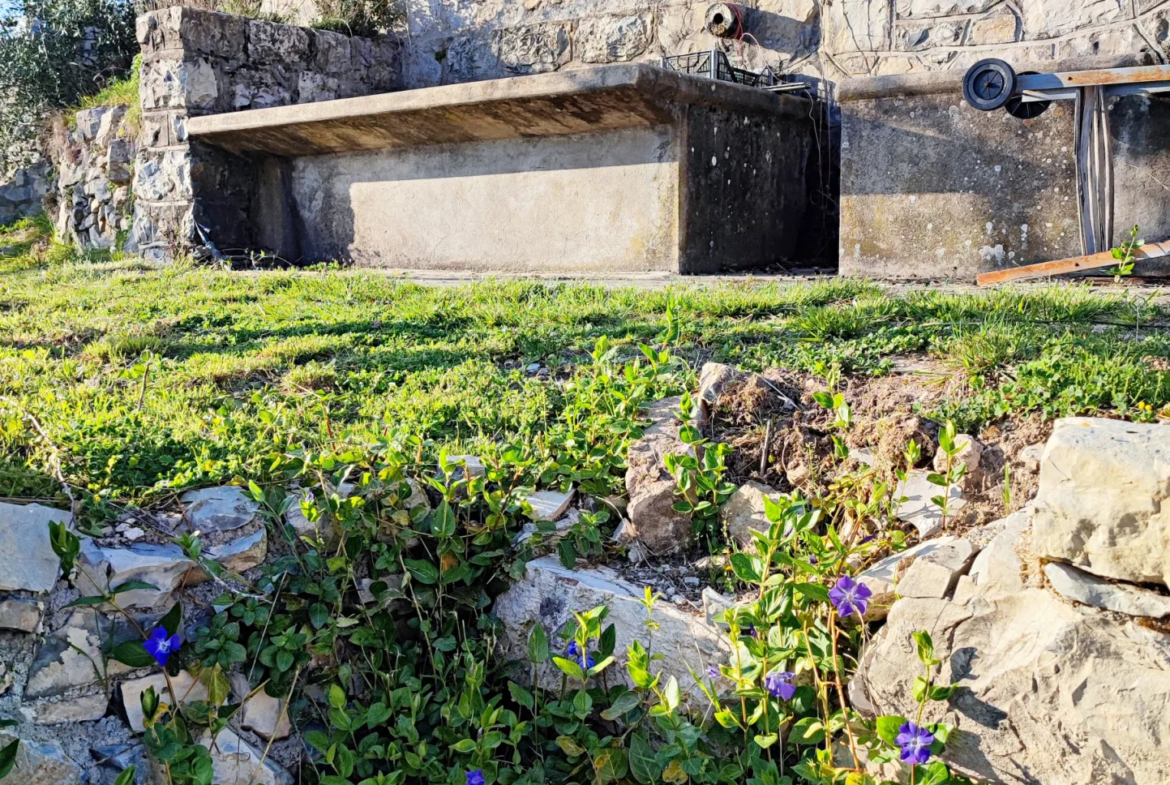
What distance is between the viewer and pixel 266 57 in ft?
21.7

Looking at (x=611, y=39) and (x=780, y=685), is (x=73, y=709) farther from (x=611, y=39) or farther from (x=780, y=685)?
(x=611, y=39)

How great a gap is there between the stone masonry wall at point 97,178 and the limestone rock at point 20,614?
5.49 metres

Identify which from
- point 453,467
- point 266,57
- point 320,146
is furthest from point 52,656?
point 266,57

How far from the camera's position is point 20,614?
77.0 inches

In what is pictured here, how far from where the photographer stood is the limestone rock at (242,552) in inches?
87.7

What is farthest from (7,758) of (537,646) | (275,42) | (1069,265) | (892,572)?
(275,42)

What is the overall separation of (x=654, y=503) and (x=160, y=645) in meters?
1.15

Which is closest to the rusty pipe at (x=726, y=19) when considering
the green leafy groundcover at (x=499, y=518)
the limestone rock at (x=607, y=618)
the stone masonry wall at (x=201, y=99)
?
the stone masonry wall at (x=201, y=99)

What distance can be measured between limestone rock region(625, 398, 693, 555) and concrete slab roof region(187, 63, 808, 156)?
2.60 meters

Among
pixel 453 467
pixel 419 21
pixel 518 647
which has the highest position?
pixel 419 21

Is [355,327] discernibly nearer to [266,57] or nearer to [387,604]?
[387,604]

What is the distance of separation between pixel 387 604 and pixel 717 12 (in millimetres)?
4757

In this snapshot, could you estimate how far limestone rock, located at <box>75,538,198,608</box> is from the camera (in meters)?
2.06

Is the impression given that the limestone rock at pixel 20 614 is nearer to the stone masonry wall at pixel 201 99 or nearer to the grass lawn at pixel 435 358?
the grass lawn at pixel 435 358
